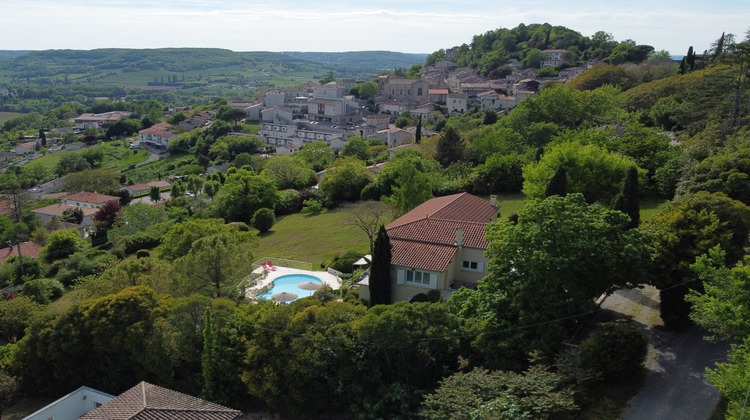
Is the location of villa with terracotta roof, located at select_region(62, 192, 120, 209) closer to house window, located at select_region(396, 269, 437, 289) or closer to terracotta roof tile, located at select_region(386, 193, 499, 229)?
terracotta roof tile, located at select_region(386, 193, 499, 229)

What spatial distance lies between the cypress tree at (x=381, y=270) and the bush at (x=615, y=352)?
8.78m

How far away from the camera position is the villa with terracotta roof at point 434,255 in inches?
929

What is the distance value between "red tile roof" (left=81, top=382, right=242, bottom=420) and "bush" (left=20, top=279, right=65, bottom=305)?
18.3 metres

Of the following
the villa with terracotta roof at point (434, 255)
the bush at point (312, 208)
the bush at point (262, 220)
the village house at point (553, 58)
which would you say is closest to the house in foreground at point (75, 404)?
the villa with terracotta roof at point (434, 255)

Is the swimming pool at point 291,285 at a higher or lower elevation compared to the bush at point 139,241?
higher

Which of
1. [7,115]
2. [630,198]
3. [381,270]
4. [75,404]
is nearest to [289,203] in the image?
[381,270]

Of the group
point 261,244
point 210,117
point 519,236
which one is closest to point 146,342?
point 519,236

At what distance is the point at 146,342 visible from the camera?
19.9m

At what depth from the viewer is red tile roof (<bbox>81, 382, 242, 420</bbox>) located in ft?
51.9

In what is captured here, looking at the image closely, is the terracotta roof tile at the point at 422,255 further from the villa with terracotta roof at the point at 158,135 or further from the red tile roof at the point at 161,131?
the red tile roof at the point at 161,131

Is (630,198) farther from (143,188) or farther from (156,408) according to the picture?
(143,188)

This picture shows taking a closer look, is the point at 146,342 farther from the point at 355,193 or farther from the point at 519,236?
the point at 355,193

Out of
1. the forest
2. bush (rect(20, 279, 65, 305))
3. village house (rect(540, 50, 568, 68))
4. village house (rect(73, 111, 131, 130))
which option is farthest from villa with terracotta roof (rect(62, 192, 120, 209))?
village house (rect(540, 50, 568, 68))

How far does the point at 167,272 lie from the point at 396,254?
33.3ft
